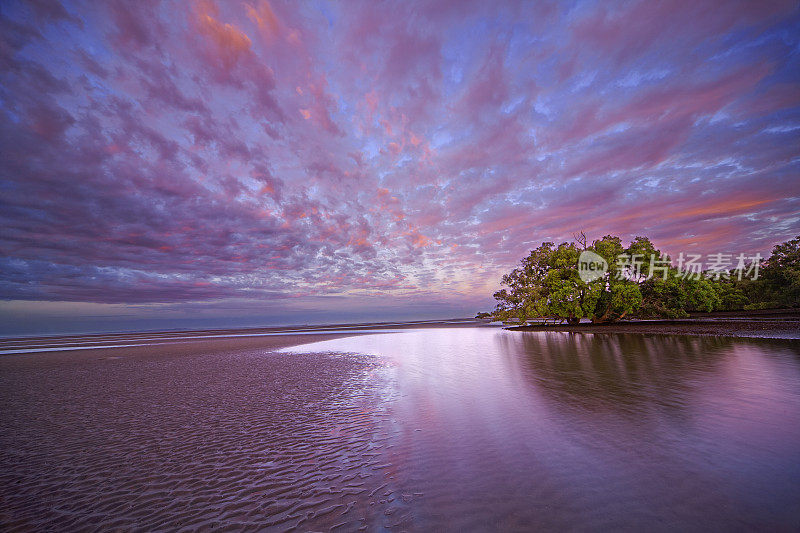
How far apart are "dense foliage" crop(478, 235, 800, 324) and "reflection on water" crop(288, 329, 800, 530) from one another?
3133 cm

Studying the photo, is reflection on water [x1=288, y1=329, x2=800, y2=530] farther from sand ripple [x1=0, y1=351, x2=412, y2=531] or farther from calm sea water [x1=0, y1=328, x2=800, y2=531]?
sand ripple [x1=0, y1=351, x2=412, y2=531]

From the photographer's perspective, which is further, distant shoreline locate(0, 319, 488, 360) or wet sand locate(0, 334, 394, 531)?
distant shoreline locate(0, 319, 488, 360)

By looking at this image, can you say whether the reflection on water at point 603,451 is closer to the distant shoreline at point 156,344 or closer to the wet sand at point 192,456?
the wet sand at point 192,456

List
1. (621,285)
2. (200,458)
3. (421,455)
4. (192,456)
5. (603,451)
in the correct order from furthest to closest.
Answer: (621,285) → (192,456) → (200,458) → (421,455) → (603,451)

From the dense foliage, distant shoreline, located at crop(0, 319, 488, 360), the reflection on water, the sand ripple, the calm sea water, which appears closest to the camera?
the reflection on water

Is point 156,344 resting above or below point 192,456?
above

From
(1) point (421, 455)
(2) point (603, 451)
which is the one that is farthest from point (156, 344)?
(2) point (603, 451)

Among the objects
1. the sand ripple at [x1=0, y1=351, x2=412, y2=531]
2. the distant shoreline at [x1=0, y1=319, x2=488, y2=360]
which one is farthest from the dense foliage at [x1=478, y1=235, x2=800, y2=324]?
the sand ripple at [x1=0, y1=351, x2=412, y2=531]

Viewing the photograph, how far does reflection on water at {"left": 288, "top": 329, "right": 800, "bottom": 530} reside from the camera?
4070 mm

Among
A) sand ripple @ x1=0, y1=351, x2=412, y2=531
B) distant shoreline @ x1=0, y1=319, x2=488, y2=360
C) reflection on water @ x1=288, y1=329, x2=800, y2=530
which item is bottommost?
reflection on water @ x1=288, y1=329, x2=800, y2=530

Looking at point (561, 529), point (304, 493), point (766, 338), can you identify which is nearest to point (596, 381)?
point (561, 529)

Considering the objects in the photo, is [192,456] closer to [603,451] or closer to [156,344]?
[603,451]

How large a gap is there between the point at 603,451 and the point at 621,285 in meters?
43.4

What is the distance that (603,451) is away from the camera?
5.98m
